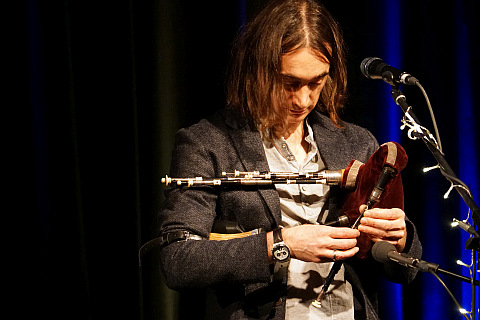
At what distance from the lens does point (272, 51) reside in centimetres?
135

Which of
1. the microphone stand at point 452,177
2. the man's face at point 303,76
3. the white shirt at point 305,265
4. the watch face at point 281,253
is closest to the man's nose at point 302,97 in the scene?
the man's face at point 303,76

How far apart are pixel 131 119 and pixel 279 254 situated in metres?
0.78

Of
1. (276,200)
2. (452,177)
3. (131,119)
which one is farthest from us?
(131,119)

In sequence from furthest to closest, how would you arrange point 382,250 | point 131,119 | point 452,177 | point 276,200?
point 131,119
point 276,200
point 382,250
point 452,177

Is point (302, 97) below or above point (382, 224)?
above

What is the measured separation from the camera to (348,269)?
1.37m

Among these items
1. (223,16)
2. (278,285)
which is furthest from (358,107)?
(278,285)

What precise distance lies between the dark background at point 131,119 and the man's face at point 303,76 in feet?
1.48

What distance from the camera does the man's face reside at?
135 centimetres

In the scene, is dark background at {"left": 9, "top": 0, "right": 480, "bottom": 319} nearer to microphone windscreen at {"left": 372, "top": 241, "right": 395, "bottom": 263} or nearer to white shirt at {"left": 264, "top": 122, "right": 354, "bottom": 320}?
white shirt at {"left": 264, "top": 122, "right": 354, "bottom": 320}

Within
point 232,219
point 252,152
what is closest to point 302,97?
point 252,152

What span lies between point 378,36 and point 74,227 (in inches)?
45.0

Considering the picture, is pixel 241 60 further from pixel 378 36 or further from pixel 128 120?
pixel 378 36

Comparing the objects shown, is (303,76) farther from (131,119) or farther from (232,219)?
(131,119)
